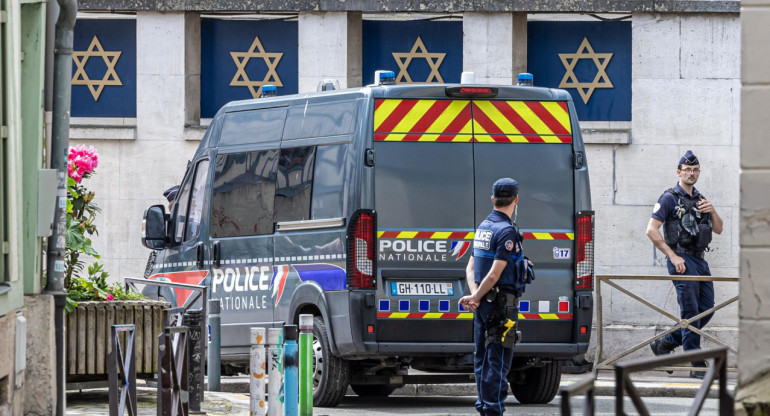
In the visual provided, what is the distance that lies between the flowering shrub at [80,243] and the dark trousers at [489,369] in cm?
274

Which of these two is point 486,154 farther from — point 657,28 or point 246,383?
point 657,28

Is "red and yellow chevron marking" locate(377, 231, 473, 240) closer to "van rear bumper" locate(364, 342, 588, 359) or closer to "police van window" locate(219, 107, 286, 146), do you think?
"van rear bumper" locate(364, 342, 588, 359)

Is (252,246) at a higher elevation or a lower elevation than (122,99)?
lower

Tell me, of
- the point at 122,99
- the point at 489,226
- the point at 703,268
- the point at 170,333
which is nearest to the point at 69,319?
the point at 170,333

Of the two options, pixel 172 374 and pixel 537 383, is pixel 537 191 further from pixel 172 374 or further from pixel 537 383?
pixel 172 374

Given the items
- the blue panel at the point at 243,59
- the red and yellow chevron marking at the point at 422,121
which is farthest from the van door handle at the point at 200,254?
the blue panel at the point at 243,59

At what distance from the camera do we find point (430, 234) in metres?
11.9

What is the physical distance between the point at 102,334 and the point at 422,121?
2865mm

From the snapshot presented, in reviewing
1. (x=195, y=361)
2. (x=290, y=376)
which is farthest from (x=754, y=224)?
(x=195, y=361)

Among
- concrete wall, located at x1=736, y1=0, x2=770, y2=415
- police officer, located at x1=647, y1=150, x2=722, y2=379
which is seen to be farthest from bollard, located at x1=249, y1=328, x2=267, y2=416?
police officer, located at x1=647, y1=150, x2=722, y2=379

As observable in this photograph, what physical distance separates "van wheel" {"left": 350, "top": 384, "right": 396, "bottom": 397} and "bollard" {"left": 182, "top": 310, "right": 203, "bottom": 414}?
2.42 m

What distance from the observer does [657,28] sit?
1809cm

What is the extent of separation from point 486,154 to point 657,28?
670 cm

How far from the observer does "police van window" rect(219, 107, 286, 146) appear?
13.1 meters
